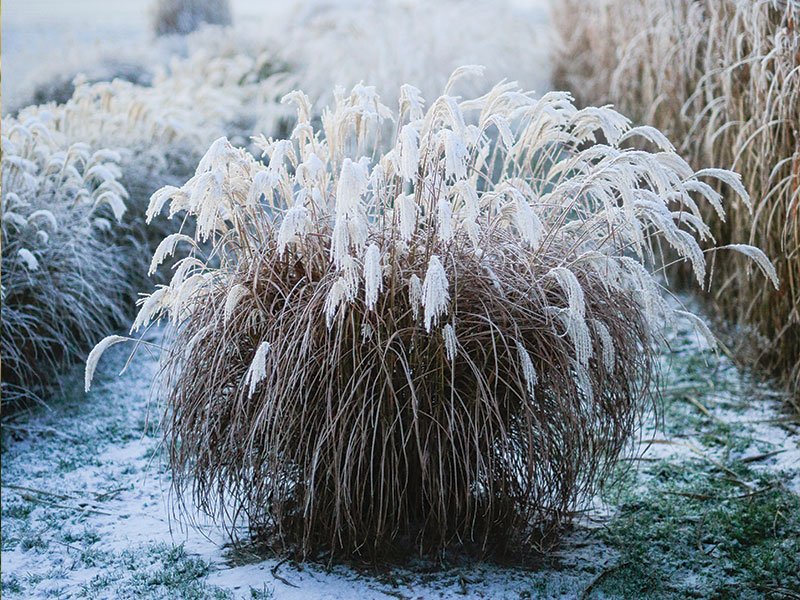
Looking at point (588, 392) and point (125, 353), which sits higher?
point (588, 392)

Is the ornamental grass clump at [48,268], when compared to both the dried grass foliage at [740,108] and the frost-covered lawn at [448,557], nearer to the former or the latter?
the frost-covered lawn at [448,557]

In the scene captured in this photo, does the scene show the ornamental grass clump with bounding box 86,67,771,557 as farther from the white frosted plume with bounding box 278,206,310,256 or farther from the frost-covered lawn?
the frost-covered lawn

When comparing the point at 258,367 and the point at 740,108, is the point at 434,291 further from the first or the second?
the point at 740,108

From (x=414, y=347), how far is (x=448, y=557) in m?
0.57

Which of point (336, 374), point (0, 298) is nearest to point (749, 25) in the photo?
point (336, 374)

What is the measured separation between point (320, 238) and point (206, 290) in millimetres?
374

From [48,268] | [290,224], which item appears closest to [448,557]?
[290,224]

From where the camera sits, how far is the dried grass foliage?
2979 mm

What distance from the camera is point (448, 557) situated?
2221 mm

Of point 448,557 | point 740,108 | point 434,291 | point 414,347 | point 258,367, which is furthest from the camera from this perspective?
point 740,108

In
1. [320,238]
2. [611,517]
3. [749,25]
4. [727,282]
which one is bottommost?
[611,517]

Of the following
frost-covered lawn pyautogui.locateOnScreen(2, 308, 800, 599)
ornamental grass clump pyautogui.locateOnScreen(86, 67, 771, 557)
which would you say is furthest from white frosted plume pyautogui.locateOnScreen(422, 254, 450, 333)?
frost-covered lawn pyautogui.locateOnScreen(2, 308, 800, 599)

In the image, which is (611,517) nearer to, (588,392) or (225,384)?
(588,392)

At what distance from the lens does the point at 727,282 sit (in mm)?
3656
